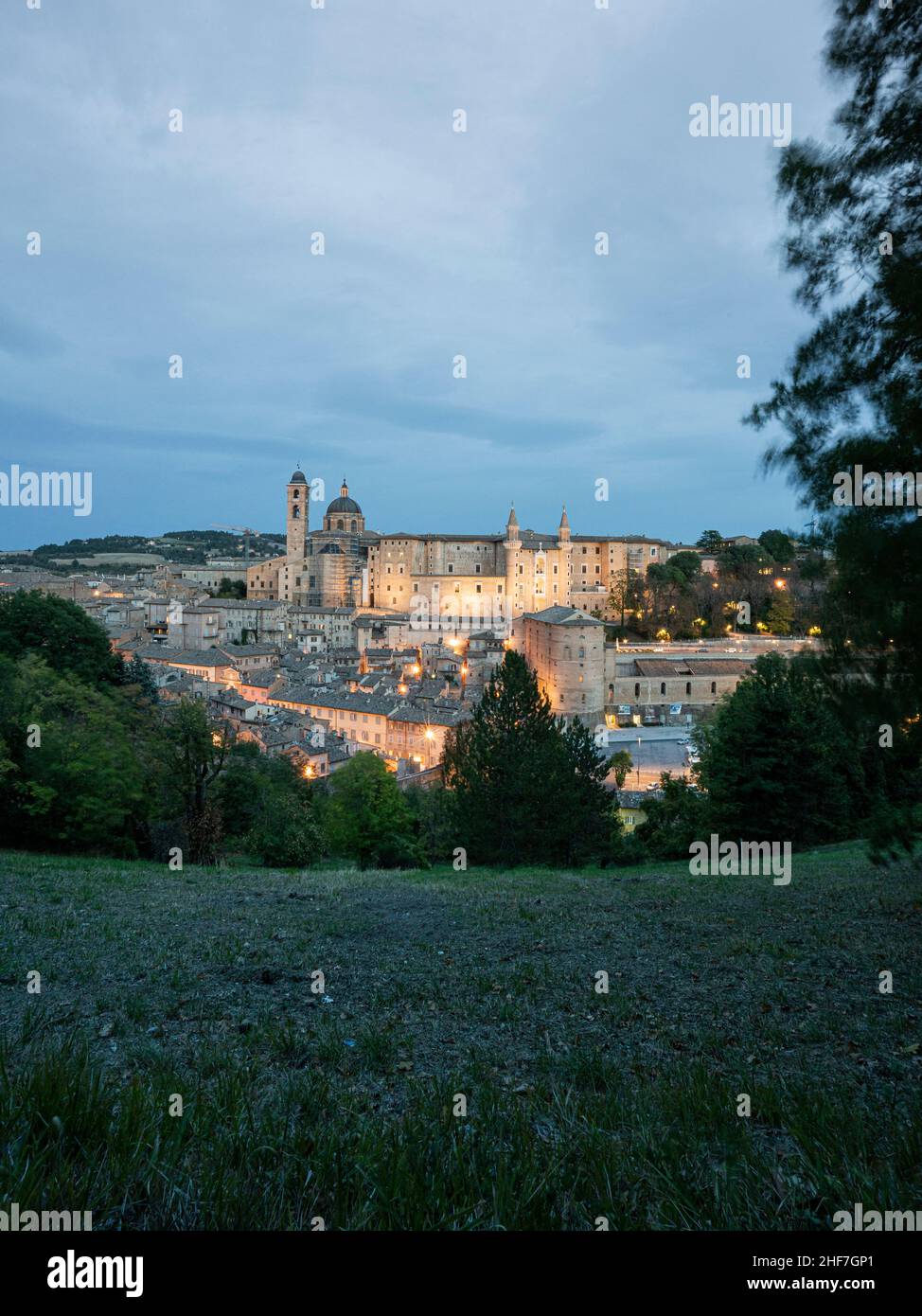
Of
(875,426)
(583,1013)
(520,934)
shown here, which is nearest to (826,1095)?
(583,1013)

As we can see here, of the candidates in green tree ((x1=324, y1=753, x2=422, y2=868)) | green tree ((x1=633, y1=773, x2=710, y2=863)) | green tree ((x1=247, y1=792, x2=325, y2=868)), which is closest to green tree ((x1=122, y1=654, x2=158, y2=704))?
green tree ((x1=324, y1=753, x2=422, y2=868))

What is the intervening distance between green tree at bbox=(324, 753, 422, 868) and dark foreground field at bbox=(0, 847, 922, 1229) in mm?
12249

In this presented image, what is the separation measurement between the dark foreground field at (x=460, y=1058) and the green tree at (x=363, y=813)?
12249 millimetres

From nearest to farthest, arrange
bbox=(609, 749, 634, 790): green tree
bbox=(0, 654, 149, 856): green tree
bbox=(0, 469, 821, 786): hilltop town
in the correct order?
bbox=(0, 654, 149, 856): green tree → bbox=(609, 749, 634, 790): green tree → bbox=(0, 469, 821, 786): hilltop town

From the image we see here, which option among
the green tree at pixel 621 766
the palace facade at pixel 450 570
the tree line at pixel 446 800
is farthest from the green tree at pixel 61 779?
the palace facade at pixel 450 570

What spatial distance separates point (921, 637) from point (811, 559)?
3.15ft

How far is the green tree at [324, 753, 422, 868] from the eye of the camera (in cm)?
2170

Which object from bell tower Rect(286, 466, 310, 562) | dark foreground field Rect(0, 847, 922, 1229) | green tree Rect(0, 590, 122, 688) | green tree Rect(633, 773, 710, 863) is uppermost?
bell tower Rect(286, 466, 310, 562)

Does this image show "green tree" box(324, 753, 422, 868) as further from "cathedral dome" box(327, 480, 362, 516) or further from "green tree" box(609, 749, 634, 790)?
"cathedral dome" box(327, 480, 362, 516)

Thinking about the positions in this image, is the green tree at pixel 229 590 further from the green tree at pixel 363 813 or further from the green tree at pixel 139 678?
the green tree at pixel 363 813

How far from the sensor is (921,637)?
4.67m

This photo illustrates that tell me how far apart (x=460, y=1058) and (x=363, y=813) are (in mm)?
18492
